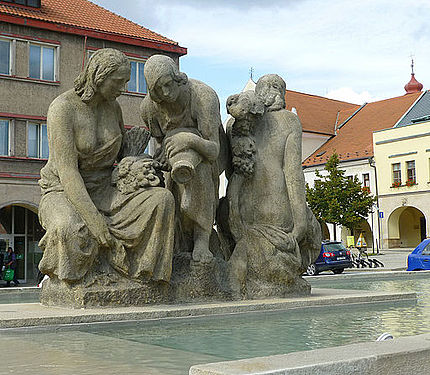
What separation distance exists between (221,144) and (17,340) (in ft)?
10.6

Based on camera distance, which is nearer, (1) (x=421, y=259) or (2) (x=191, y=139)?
(2) (x=191, y=139)

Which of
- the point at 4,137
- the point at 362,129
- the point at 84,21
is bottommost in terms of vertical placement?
the point at 4,137

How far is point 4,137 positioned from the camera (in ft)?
81.0

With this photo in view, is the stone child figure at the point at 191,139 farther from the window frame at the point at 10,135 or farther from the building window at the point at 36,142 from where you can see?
the building window at the point at 36,142

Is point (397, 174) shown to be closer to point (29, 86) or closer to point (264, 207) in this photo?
point (29, 86)

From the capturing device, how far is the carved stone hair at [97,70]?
6078 mm

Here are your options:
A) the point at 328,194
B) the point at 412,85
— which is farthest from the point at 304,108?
the point at 328,194

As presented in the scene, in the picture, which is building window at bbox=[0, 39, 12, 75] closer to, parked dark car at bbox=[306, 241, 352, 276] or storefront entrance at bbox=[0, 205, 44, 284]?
storefront entrance at bbox=[0, 205, 44, 284]

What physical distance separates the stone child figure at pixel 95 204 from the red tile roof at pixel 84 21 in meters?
19.9

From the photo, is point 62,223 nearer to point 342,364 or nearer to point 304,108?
point 342,364

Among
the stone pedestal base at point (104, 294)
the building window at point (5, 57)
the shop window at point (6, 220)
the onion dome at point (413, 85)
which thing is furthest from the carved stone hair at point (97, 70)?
the onion dome at point (413, 85)

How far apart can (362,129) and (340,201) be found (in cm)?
1477

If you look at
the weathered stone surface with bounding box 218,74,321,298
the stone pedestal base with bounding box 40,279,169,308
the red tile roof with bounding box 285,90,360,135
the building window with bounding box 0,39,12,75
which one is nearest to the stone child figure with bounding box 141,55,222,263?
the weathered stone surface with bounding box 218,74,321,298


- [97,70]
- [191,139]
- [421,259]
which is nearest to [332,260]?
[421,259]
